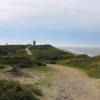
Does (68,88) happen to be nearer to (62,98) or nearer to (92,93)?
(92,93)

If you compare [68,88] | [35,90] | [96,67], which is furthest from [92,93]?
[96,67]

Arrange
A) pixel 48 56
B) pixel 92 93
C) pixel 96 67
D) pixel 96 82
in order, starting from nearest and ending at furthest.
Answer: pixel 92 93 → pixel 96 82 → pixel 96 67 → pixel 48 56

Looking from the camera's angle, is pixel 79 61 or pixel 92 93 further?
pixel 79 61

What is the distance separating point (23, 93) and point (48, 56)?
4691cm

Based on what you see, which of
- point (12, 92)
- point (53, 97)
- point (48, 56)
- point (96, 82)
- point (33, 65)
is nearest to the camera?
point (12, 92)

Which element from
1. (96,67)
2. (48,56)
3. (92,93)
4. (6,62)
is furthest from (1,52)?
(92,93)

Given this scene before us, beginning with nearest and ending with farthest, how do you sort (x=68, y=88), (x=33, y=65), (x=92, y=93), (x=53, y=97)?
1. (x=53, y=97)
2. (x=92, y=93)
3. (x=68, y=88)
4. (x=33, y=65)

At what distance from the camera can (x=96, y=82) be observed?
1318 inches

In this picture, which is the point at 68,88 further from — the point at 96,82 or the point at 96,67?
the point at 96,67

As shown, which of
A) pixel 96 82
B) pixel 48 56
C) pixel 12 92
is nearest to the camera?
pixel 12 92

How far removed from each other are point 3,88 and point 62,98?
395 cm

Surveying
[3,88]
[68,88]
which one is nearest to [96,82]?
[68,88]

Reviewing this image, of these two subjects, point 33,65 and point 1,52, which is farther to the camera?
point 1,52

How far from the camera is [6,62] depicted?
52.6 metres
